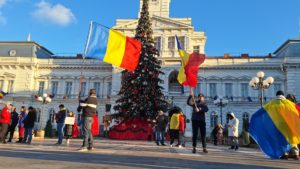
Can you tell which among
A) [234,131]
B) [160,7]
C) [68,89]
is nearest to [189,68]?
[234,131]

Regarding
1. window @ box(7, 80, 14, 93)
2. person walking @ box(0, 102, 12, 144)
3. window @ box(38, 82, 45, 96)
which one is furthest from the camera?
window @ box(38, 82, 45, 96)

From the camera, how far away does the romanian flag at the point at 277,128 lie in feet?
24.8

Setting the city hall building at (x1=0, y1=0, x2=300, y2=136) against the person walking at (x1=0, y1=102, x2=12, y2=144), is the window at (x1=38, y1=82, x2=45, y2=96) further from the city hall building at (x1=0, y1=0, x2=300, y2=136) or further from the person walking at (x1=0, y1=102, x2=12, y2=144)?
the person walking at (x1=0, y1=102, x2=12, y2=144)

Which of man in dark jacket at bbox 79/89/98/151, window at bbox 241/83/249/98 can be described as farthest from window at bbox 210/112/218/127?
man in dark jacket at bbox 79/89/98/151

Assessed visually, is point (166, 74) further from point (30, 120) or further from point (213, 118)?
point (30, 120)

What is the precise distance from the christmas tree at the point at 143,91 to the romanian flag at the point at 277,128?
17088 millimetres

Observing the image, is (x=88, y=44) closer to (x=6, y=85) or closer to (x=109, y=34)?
(x=109, y=34)

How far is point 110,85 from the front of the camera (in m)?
44.7

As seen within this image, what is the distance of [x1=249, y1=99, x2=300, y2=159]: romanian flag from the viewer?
24.8 ft

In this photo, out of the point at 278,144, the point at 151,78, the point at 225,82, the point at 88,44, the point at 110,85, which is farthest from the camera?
the point at 110,85

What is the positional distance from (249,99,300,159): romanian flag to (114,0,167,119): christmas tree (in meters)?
17.1

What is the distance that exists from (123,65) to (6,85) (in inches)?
1548

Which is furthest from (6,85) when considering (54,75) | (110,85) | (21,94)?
(110,85)

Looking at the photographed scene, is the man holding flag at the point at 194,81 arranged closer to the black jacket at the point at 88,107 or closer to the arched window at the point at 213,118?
the black jacket at the point at 88,107
